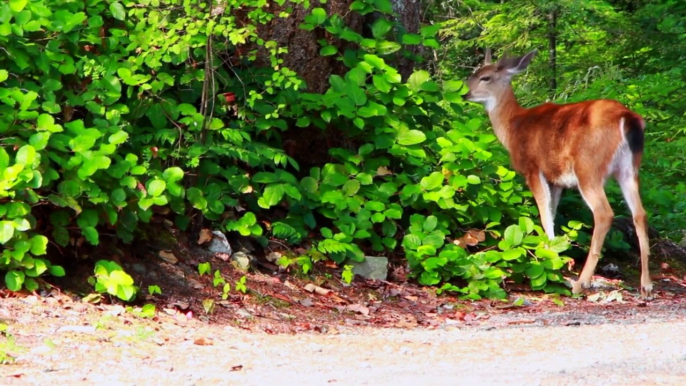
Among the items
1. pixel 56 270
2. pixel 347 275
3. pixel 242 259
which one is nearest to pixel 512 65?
pixel 347 275

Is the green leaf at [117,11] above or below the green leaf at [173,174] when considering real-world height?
above

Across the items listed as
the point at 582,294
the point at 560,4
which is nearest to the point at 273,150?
the point at 582,294

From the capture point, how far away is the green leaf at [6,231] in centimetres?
679

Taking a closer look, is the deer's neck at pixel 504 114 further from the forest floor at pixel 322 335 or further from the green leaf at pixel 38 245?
the green leaf at pixel 38 245

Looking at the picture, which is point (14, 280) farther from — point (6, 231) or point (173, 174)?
point (173, 174)

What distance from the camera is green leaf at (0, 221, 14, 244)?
267 inches

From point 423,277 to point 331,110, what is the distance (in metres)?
1.64

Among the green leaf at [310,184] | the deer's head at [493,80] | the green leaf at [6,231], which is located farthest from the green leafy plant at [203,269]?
the deer's head at [493,80]

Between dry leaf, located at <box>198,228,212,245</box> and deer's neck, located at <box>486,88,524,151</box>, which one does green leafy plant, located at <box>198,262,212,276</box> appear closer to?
dry leaf, located at <box>198,228,212,245</box>

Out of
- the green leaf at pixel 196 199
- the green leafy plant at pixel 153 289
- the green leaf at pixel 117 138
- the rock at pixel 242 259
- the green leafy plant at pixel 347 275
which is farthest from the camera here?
the green leafy plant at pixel 347 275

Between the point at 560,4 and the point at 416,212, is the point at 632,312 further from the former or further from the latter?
the point at 560,4

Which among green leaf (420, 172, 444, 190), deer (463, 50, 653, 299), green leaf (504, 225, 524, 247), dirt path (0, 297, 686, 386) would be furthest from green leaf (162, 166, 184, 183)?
deer (463, 50, 653, 299)

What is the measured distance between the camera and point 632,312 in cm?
862

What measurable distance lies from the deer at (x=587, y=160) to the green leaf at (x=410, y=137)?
1.57 m
